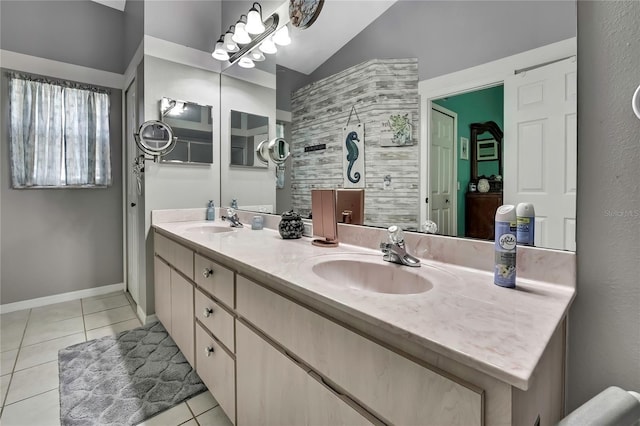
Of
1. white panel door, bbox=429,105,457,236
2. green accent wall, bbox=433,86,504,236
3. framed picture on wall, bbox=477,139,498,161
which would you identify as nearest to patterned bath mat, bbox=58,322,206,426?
white panel door, bbox=429,105,457,236

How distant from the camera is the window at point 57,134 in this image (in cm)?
252

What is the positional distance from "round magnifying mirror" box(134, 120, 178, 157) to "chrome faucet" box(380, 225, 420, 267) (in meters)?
2.01

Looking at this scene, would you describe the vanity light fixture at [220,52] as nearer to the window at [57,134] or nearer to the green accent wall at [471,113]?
the window at [57,134]

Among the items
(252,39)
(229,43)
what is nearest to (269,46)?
(252,39)

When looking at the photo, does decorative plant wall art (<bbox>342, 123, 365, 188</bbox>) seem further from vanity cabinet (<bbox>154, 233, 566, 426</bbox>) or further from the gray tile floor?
the gray tile floor

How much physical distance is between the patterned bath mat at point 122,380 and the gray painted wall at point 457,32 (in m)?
1.97

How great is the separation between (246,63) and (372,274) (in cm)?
203

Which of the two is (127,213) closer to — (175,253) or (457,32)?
(175,253)

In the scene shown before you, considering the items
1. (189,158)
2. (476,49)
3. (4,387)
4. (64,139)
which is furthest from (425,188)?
(64,139)

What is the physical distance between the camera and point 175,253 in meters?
1.84

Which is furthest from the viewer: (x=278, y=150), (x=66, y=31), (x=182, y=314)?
(x=66, y=31)

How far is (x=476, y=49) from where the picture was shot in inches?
40.6

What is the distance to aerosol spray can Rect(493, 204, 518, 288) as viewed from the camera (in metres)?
0.82

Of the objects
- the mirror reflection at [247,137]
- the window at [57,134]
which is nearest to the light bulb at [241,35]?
the mirror reflection at [247,137]
